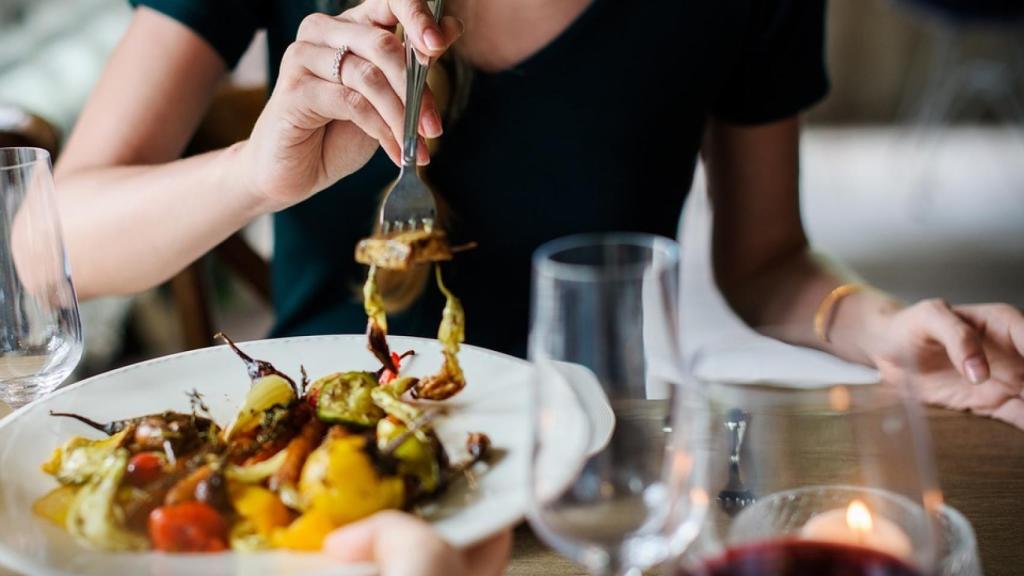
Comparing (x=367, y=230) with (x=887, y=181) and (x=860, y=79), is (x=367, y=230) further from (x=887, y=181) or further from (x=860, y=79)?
(x=860, y=79)

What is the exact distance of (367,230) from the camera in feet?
4.15

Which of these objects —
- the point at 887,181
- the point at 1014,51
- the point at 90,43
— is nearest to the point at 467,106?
the point at 90,43

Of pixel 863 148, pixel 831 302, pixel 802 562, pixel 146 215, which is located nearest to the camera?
pixel 802 562

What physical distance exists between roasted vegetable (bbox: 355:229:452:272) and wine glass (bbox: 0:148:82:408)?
216mm

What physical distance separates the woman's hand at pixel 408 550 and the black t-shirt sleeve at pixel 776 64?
35.4 inches

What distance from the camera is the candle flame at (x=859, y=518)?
1.67 feet

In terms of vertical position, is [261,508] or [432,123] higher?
[432,123]

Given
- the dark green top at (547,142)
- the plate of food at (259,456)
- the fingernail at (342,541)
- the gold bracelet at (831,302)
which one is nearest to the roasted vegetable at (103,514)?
the plate of food at (259,456)

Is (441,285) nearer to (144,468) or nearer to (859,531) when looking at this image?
(144,468)

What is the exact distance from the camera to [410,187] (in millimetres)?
817

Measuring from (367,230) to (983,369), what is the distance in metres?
0.68

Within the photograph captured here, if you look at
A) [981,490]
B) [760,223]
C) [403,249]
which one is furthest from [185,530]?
[760,223]

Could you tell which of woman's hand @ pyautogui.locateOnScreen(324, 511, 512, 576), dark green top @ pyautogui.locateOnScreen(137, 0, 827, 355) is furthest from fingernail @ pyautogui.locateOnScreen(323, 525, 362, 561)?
dark green top @ pyautogui.locateOnScreen(137, 0, 827, 355)

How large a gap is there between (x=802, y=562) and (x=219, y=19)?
0.93 m
